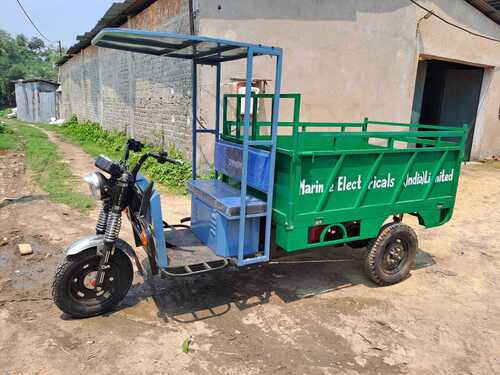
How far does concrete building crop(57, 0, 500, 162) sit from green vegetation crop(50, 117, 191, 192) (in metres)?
0.51

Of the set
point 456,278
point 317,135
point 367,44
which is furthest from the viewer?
point 367,44

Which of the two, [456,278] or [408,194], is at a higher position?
[408,194]

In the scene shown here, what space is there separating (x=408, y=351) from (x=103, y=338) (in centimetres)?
251

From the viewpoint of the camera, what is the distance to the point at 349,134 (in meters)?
3.90

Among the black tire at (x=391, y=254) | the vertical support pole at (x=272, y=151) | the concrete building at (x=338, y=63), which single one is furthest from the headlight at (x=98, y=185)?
the concrete building at (x=338, y=63)

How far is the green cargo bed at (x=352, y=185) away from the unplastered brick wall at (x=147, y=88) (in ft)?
14.6

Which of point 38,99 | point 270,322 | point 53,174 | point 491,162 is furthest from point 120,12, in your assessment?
point 38,99

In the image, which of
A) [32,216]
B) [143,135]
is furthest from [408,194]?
[143,135]

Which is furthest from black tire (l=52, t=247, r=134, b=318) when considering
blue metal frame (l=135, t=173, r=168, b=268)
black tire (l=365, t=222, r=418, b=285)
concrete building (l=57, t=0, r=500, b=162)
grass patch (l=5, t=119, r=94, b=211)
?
concrete building (l=57, t=0, r=500, b=162)

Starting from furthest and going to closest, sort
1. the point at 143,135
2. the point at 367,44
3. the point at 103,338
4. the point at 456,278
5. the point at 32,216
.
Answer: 1. the point at 143,135
2. the point at 367,44
3. the point at 32,216
4. the point at 456,278
5. the point at 103,338

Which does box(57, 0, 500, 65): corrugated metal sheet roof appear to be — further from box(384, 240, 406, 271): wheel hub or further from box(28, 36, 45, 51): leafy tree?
box(28, 36, 45, 51): leafy tree

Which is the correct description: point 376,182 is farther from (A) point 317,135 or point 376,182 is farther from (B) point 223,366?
(B) point 223,366

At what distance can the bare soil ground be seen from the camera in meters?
3.12

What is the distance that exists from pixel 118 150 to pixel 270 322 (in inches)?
398
